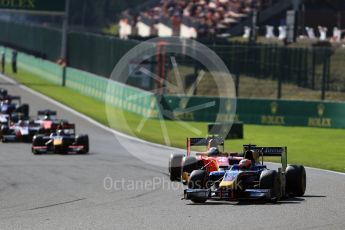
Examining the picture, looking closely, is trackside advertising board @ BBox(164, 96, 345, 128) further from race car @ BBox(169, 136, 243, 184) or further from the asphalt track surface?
race car @ BBox(169, 136, 243, 184)

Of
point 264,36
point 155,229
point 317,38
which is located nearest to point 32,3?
point 264,36

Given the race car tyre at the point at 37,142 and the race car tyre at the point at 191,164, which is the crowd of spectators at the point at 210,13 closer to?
the race car tyre at the point at 37,142

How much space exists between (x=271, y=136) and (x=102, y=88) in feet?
56.4

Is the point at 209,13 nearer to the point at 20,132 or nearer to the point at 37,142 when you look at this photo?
the point at 20,132

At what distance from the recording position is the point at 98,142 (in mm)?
36312

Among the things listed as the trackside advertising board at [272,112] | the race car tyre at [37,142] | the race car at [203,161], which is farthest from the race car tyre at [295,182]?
the trackside advertising board at [272,112]

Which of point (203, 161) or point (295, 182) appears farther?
point (203, 161)

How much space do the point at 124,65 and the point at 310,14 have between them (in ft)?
38.6

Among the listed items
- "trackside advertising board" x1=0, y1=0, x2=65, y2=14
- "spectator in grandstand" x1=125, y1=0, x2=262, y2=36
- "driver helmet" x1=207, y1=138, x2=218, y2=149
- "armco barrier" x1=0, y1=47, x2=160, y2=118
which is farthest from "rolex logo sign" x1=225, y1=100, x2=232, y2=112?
"trackside advertising board" x1=0, y1=0, x2=65, y2=14

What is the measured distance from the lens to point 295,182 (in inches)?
792

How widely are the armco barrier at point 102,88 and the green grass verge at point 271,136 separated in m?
0.49

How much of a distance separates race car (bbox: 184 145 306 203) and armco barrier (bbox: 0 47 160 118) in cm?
2536

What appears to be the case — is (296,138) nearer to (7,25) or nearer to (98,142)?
(98,142)

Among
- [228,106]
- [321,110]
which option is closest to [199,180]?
[321,110]
